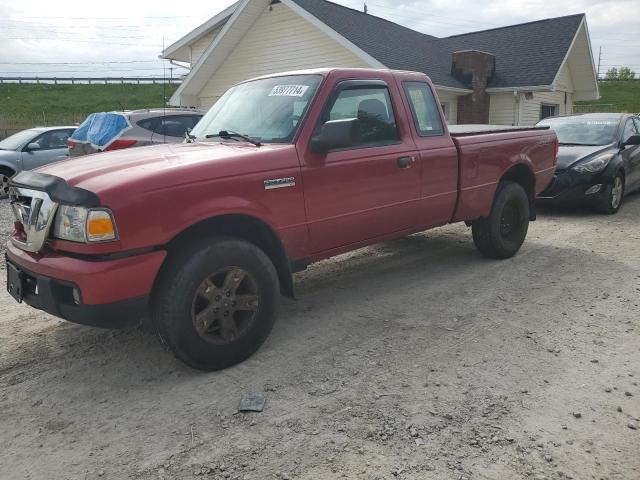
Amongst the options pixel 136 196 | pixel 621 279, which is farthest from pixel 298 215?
pixel 621 279

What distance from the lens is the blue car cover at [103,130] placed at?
9.06 meters

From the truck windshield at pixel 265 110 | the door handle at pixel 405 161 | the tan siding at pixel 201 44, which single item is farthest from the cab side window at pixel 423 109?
the tan siding at pixel 201 44

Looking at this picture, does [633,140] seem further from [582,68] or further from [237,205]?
[582,68]

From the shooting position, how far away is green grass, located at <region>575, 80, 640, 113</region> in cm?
4431

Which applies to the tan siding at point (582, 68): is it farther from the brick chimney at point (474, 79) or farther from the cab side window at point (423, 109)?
the cab side window at point (423, 109)

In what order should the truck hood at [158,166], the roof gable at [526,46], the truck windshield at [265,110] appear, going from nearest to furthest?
the truck hood at [158,166] → the truck windshield at [265,110] → the roof gable at [526,46]

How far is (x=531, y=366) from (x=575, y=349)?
48cm

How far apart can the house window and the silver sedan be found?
16954 mm

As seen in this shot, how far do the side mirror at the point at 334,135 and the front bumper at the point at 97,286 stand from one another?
138 centimetres

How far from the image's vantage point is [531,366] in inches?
139

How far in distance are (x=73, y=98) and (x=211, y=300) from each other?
5605 centimetres

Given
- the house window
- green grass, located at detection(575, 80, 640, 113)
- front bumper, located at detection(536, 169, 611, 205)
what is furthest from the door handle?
green grass, located at detection(575, 80, 640, 113)

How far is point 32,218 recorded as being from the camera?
329 centimetres

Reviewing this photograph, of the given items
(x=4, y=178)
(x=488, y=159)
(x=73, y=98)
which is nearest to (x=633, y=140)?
(x=488, y=159)
